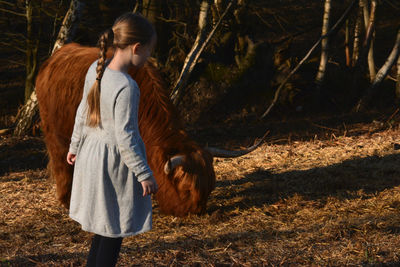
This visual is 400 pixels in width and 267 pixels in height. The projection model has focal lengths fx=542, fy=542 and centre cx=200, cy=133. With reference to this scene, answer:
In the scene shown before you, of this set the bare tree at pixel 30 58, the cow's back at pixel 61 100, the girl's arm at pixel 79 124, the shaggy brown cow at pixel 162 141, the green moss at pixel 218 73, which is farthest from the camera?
the green moss at pixel 218 73

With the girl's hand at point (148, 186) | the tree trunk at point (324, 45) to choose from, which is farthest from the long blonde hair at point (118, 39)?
the tree trunk at point (324, 45)

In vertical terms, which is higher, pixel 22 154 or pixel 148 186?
pixel 148 186

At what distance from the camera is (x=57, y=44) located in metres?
8.95

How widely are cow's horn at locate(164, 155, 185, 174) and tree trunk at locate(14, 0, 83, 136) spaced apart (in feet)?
15.5

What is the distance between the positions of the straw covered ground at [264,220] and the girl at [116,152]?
42.4 inches

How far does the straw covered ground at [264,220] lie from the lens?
4062 millimetres

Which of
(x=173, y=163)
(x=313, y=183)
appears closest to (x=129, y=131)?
(x=173, y=163)

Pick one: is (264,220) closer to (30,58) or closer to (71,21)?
(71,21)

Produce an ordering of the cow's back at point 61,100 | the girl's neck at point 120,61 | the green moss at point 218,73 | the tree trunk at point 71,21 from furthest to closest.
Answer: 1. the green moss at point 218,73
2. the tree trunk at point 71,21
3. the cow's back at point 61,100
4. the girl's neck at point 120,61

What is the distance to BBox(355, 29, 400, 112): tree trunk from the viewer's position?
34.7ft

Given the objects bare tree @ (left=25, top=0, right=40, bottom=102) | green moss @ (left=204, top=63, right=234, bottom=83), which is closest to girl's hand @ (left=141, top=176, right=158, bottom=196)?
bare tree @ (left=25, top=0, right=40, bottom=102)

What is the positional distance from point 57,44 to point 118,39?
20.8 ft

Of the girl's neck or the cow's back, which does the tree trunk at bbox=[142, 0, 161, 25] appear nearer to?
the cow's back

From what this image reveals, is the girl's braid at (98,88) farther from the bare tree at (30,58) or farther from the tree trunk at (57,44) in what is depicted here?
the bare tree at (30,58)
